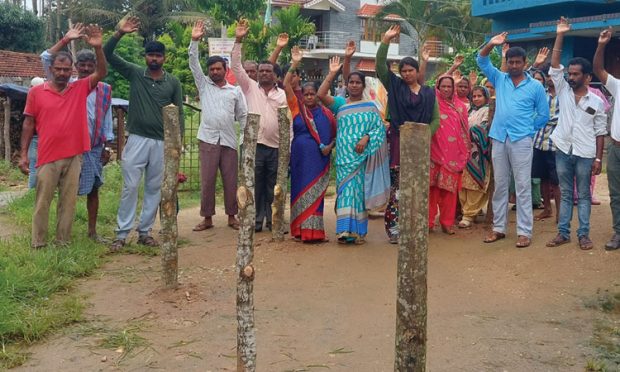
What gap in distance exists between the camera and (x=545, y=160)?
6980 millimetres

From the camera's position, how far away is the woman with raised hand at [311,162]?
6.40 metres

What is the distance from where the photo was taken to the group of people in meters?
5.82

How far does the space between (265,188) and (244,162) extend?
3.24 meters

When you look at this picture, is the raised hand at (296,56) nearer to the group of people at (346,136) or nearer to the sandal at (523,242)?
the group of people at (346,136)

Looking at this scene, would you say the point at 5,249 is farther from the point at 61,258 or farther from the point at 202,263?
the point at 202,263

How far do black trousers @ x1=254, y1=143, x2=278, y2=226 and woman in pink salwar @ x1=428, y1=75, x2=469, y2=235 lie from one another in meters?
1.65

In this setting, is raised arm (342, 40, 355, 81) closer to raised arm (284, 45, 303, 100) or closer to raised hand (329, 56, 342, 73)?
raised hand (329, 56, 342, 73)

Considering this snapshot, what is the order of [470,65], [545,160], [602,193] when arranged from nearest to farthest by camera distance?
1. [545,160]
2. [602,193]
3. [470,65]

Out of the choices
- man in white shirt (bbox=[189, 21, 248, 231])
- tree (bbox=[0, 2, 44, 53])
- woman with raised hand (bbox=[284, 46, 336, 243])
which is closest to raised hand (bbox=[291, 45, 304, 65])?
woman with raised hand (bbox=[284, 46, 336, 243])

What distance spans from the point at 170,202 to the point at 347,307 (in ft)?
5.20

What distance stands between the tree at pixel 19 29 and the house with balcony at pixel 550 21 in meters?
17.3

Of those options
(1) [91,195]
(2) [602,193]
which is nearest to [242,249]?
(1) [91,195]

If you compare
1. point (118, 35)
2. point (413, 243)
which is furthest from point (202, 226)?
point (413, 243)

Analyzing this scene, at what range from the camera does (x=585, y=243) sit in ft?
19.1
